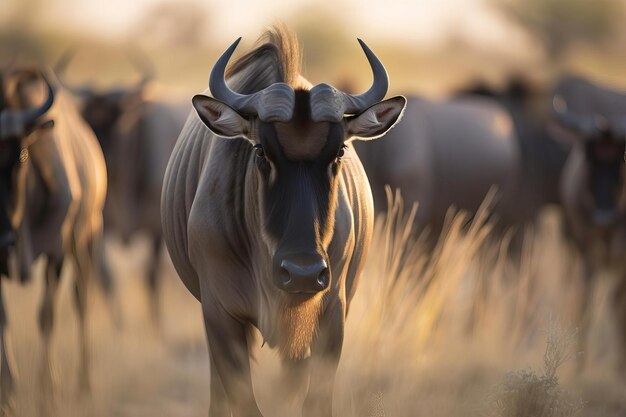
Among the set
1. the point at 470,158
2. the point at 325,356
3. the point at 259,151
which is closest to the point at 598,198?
the point at 470,158

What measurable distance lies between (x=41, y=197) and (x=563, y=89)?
6.49 metres

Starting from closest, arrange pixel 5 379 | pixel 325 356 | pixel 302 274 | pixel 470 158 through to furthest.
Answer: pixel 302 274
pixel 325 356
pixel 5 379
pixel 470 158

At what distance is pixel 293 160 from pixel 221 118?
411mm

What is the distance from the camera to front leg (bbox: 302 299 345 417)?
5.01m

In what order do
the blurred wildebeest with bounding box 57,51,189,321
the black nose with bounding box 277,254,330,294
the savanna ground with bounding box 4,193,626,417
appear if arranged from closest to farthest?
1. the black nose with bounding box 277,254,330,294
2. the savanna ground with bounding box 4,193,626,417
3. the blurred wildebeest with bounding box 57,51,189,321

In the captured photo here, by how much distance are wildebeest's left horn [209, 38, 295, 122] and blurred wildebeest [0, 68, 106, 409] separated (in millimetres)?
1851

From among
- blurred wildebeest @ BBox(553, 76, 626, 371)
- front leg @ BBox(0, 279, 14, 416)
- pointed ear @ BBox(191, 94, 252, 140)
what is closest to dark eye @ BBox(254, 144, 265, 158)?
pointed ear @ BBox(191, 94, 252, 140)

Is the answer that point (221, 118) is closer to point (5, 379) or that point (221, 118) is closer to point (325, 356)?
point (325, 356)

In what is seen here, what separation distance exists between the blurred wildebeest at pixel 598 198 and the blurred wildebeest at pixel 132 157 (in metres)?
4.14

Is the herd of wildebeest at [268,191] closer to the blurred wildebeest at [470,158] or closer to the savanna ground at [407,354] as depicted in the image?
the blurred wildebeest at [470,158]

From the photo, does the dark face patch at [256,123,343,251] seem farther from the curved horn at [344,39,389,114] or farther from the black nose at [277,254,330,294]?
the curved horn at [344,39,389,114]

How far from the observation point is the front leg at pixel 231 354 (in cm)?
507

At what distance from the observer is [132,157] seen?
36.2ft

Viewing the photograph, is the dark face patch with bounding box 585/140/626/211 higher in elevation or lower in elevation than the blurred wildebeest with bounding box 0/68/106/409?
lower
